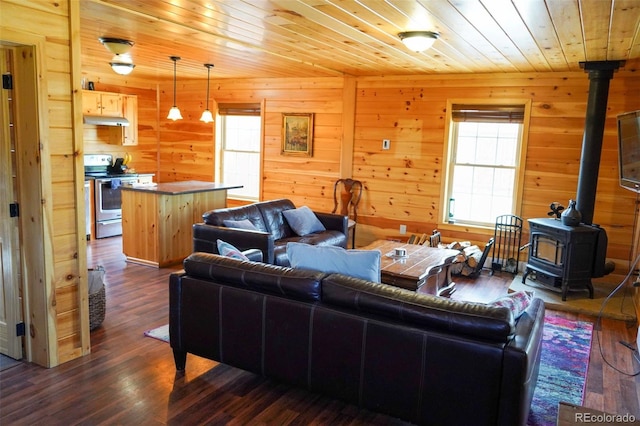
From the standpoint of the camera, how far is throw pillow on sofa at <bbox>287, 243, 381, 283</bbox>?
114 inches

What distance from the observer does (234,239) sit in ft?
15.3

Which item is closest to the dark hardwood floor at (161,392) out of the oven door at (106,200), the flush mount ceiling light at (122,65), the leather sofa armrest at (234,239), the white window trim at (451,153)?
the leather sofa armrest at (234,239)

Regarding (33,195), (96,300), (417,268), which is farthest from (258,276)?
(417,268)

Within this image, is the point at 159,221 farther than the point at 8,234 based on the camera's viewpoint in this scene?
Yes

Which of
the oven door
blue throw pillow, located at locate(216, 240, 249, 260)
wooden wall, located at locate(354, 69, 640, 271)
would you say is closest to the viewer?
blue throw pillow, located at locate(216, 240, 249, 260)

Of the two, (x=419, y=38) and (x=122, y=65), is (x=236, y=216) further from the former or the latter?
(x=419, y=38)

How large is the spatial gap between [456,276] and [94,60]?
5213mm

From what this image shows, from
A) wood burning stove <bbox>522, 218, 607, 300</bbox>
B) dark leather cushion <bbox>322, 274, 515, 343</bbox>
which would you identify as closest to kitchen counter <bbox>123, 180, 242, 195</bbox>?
dark leather cushion <bbox>322, 274, 515, 343</bbox>

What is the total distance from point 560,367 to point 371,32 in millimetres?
2813

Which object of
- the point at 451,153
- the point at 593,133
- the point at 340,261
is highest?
the point at 593,133

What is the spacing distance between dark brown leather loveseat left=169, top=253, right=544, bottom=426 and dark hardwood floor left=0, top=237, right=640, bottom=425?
0.16 m

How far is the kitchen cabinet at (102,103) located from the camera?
7.10 metres

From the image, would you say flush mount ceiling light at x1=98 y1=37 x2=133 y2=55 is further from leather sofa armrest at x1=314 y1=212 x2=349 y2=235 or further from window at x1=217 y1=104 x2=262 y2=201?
window at x1=217 y1=104 x2=262 y2=201

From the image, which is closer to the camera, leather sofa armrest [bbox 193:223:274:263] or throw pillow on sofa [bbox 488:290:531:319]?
throw pillow on sofa [bbox 488:290:531:319]
